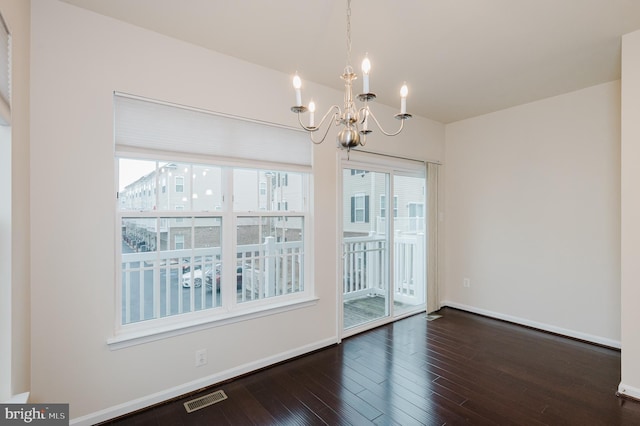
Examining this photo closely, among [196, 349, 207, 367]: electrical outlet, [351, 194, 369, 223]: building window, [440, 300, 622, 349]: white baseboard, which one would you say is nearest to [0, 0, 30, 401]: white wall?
[196, 349, 207, 367]: electrical outlet

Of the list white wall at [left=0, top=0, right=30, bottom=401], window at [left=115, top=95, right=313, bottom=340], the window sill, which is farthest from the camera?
window at [left=115, top=95, right=313, bottom=340]

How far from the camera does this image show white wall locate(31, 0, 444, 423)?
1.92 meters

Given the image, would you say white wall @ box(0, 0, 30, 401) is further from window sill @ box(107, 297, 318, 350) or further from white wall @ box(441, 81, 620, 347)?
white wall @ box(441, 81, 620, 347)

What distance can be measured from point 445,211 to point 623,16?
290cm

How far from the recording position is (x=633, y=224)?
7.73 feet

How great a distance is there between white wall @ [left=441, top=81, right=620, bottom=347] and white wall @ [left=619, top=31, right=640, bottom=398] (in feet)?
3.26

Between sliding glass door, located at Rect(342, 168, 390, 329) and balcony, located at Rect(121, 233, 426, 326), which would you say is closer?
balcony, located at Rect(121, 233, 426, 326)

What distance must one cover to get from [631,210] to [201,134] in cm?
340

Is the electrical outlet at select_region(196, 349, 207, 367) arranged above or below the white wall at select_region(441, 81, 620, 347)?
below

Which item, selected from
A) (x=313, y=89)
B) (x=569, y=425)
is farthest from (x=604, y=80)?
(x=569, y=425)

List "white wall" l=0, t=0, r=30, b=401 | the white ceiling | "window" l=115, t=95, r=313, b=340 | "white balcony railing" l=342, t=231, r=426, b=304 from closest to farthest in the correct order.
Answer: "white wall" l=0, t=0, r=30, b=401, the white ceiling, "window" l=115, t=95, r=313, b=340, "white balcony railing" l=342, t=231, r=426, b=304

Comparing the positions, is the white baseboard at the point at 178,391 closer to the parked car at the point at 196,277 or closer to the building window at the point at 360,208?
the parked car at the point at 196,277

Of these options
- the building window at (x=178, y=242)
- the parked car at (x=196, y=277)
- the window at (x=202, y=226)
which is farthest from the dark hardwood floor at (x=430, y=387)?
the building window at (x=178, y=242)

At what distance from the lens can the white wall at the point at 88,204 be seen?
1.92 m
